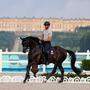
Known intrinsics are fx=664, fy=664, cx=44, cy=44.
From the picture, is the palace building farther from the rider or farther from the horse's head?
the horse's head

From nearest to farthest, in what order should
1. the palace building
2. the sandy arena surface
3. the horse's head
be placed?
the sandy arena surface < the horse's head < the palace building

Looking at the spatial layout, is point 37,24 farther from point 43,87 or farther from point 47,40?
point 43,87

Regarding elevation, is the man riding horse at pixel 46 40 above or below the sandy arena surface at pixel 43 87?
above

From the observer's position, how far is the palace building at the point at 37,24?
140 m

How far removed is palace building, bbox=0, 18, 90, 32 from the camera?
139875 mm

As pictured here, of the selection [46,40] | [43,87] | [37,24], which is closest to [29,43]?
[46,40]

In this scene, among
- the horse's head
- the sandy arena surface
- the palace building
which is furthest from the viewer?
the palace building

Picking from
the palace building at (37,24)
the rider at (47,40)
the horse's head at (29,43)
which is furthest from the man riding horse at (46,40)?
the palace building at (37,24)

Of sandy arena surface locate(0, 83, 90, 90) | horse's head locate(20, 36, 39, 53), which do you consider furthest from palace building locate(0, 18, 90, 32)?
sandy arena surface locate(0, 83, 90, 90)

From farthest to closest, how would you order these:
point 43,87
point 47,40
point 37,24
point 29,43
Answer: point 37,24 < point 47,40 < point 29,43 < point 43,87

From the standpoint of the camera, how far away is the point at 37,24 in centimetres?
14250

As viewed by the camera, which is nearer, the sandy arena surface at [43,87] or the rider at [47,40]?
the sandy arena surface at [43,87]

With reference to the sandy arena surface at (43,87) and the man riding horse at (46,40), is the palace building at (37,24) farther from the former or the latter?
the sandy arena surface at (43,87)

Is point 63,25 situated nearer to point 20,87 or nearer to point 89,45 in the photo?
point 89,45
